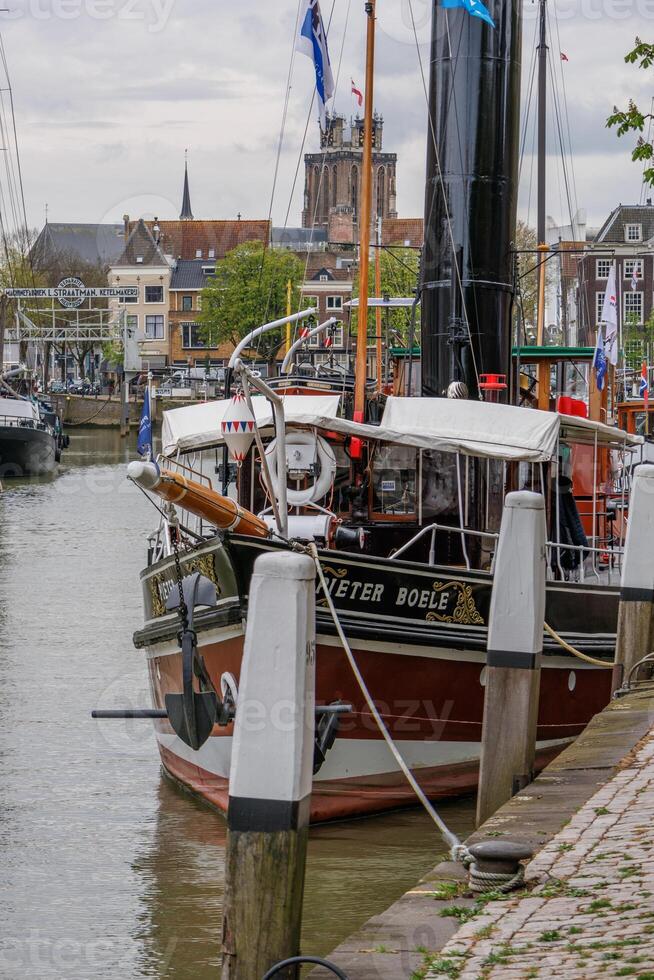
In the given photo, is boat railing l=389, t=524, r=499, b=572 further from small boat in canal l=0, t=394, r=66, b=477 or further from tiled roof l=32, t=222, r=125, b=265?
tiled roof l=32, t=222, r=125, b=265

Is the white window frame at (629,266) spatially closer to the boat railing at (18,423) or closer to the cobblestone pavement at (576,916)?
the boat railing at (18,423)

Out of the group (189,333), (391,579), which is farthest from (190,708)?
(189,333)

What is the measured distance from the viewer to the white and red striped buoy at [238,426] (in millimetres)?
11094

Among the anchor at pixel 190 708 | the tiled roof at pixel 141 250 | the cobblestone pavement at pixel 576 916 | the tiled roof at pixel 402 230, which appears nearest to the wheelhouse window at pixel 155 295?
the tiled roof at pixel 141 250

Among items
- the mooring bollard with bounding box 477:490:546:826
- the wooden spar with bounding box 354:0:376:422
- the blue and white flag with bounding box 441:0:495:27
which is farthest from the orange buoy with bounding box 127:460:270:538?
the blue and white flag with bounding box 441:0:495:27

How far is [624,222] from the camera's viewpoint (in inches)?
3703

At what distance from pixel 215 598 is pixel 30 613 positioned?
13748 mm

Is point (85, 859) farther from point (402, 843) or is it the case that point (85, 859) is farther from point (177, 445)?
point (177, 445)

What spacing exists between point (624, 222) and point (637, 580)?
8583 centimetres

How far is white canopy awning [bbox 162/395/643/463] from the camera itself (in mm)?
12359

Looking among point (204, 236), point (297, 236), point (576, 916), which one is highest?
point (297, 236)

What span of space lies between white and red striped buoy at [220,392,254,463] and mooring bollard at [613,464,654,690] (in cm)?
309

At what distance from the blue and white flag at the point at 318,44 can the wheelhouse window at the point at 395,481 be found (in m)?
4.98

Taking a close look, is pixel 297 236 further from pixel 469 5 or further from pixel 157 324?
pixel 469 5
